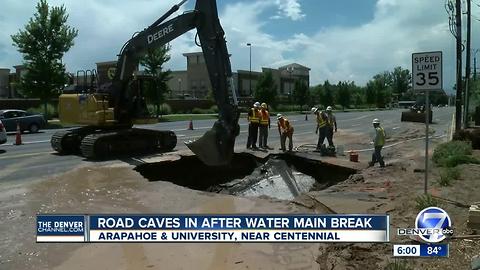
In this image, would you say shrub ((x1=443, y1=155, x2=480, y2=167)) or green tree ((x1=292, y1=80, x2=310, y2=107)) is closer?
shrub ((x1=443, y1=155, x2=480, y2=167))

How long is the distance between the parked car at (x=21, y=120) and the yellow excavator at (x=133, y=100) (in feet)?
43.5

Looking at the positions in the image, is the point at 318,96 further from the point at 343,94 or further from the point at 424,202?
the point at 424,202

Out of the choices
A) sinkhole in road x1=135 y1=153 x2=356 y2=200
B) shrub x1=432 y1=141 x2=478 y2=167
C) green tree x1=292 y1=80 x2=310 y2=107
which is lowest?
sinkhole in road x1=135 y1=153 x2=356 y2=200

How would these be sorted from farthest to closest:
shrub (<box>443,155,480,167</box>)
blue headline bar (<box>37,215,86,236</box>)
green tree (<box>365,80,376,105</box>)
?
1. green tree (<box>365,80,376,105</box>)
2. shrub (<box>443,155,480,167</box>)
3. blue headline bar (<box>37,215,86,236</box>)

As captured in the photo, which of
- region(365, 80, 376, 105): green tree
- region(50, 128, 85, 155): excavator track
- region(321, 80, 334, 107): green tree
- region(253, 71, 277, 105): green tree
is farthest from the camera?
region(365, 80, 376, 105): green tree

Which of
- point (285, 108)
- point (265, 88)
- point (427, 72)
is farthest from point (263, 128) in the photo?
point (285, 108)

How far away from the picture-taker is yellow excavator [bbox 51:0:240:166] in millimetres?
13508

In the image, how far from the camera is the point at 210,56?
13648 mm

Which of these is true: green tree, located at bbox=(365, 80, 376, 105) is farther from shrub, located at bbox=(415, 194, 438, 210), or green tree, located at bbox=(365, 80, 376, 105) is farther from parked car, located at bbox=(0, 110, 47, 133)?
shrub, located at bbox=(415, 194, 438, 210)

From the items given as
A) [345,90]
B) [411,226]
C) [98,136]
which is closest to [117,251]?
[411,226]

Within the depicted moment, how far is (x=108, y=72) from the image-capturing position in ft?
58.3

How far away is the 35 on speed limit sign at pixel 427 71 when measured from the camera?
31.7 feet

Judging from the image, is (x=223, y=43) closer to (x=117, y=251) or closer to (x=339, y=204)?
(x=339, y=204)

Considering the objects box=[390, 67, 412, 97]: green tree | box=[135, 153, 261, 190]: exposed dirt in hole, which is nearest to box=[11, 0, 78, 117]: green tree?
box=[135, 153, 261, 190]: exposed dirt in hole
